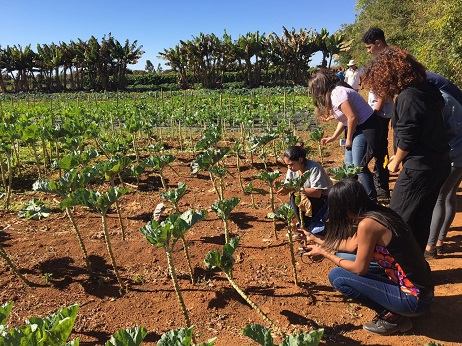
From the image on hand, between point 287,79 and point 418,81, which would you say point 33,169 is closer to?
point 418,81

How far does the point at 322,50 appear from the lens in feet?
137

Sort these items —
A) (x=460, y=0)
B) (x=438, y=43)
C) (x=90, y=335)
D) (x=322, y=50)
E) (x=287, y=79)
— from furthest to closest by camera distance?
(x=287, y=79) < (x=322, y=50) < (x=438, y=43) < (x=460, y=0) < (x=90, y=335)

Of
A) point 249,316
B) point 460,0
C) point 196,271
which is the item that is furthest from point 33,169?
point 460,0

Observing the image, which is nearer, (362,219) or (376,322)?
(362,219)

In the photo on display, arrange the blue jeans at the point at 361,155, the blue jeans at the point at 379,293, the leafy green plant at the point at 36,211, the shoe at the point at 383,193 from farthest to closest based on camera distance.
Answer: the shoe at the point at 383,193
the blue jeans at the point at 361,155
the leafy green plant at the point at 36,211
the blue jeans at the point at 379,293

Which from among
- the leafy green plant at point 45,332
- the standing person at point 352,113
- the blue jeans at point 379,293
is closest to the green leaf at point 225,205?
the blue jeans at point 379,293

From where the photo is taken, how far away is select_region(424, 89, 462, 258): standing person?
2963mm

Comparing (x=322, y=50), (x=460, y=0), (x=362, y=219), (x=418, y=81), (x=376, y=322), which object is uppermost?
(x=322, y=50)

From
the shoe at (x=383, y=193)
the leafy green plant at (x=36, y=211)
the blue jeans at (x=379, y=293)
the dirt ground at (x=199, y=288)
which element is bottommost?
the dirt ground at (x=199, y=288)

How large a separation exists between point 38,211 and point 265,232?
8.03 feet

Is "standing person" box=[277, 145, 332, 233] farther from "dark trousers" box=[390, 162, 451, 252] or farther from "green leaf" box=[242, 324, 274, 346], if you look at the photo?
"green leaf" box=[242, 324, 274, 346]

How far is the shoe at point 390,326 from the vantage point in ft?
8.29

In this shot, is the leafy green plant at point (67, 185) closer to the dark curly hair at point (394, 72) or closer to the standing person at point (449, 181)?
the dark curly hair at point (394, 72)

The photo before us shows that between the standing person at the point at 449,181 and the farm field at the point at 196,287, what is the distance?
19cm
